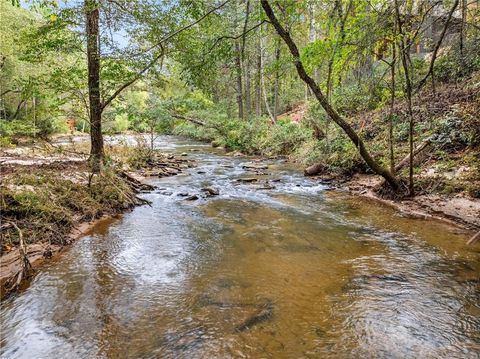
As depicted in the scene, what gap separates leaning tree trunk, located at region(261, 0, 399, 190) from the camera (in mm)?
5789

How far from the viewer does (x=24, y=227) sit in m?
4.34

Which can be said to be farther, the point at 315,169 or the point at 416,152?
the point at 315,169

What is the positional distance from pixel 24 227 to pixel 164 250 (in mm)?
1924

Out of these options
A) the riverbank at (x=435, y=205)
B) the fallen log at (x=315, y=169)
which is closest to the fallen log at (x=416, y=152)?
the riverbank at (x=435, y=205)

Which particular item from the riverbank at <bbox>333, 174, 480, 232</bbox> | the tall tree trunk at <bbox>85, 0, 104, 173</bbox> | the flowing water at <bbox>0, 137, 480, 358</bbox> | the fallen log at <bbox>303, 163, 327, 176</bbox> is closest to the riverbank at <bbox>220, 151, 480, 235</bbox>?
the riverbank at <bbox>333, 174, 480, 232</bbox>

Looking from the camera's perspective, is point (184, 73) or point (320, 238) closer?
point (320, 238)

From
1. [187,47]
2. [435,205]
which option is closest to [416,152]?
[435,205]

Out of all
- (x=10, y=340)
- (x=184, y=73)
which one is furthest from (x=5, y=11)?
(x=10, y=340)

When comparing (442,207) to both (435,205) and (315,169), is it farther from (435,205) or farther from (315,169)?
(315,169)

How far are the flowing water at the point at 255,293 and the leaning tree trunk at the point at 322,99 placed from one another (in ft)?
3.65

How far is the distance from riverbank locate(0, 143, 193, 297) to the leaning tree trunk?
4446 millimetres

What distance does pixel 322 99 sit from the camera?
20.2 ft

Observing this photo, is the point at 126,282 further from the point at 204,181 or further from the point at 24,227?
the point at 204,181

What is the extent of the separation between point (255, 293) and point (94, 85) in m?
6.01
